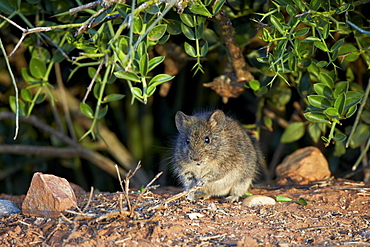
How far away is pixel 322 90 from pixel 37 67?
2.77m

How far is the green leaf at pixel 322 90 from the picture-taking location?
432 cm

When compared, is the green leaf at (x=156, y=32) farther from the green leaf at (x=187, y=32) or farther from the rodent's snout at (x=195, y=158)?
the rodent's snout at (x=195, y=158)

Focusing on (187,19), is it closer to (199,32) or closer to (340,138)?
(199,32)

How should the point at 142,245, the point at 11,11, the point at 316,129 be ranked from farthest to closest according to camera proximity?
the point at 316,129
the point at 11,11
the point at 142,245

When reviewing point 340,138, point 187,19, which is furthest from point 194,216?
point 187,19

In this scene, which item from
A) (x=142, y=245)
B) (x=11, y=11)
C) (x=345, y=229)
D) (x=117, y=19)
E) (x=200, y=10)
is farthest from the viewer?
(x=11, y=11)

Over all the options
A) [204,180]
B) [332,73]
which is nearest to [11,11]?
[204,180]

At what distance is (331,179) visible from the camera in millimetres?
5254

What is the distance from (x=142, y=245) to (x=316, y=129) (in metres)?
2.93

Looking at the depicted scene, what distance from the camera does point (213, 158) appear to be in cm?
486

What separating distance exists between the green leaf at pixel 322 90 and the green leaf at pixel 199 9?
112cm

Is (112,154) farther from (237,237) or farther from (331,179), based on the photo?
(237,237)

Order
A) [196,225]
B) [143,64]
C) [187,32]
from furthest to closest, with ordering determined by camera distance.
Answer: [187,32] → [143,64] → [196,225]

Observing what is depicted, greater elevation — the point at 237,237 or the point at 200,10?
the point at 200,10
